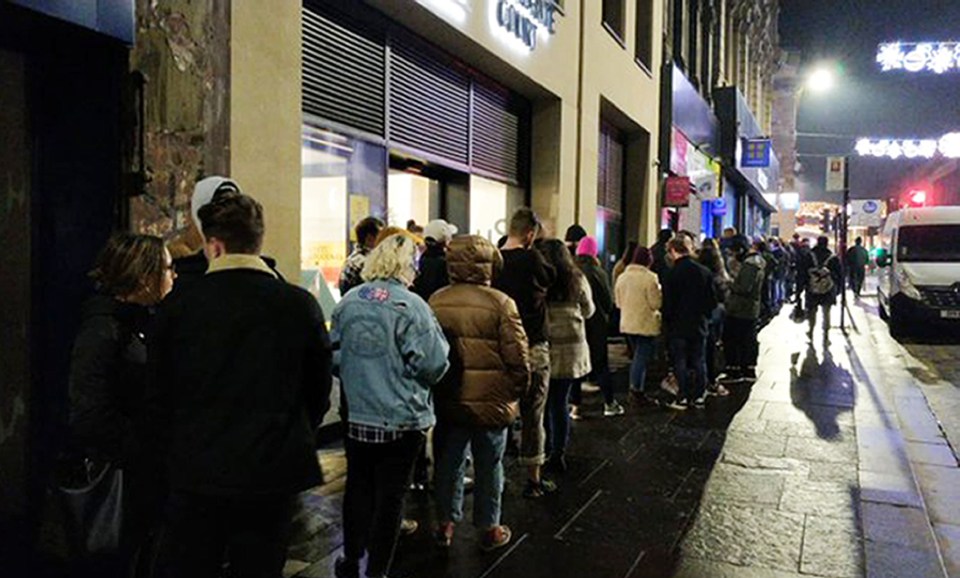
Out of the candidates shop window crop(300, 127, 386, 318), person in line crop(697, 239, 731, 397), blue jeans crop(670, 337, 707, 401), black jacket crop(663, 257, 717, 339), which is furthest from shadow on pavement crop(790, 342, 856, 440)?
shop window crop(300, 127, 386, 318)

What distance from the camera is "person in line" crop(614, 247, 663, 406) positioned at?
27.3ft

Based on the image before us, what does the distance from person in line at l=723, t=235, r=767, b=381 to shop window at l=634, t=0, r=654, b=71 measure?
697 cm

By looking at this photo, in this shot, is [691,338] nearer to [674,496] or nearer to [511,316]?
[674,496]

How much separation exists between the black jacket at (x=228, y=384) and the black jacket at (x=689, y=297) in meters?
6.02

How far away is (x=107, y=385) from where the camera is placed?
293cm

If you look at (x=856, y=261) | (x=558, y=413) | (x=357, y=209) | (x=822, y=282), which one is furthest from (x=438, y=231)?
(x=856, y=261)

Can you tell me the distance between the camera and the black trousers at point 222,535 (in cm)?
271

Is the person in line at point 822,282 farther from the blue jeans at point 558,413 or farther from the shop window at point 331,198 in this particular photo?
the blue jeans at point 558,413

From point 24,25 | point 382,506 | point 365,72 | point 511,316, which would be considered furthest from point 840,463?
point 24,25

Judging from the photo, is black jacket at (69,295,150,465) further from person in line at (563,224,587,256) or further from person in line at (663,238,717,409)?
person in line at (663,238,717,409)

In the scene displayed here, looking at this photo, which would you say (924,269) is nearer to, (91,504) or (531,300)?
(531,300)

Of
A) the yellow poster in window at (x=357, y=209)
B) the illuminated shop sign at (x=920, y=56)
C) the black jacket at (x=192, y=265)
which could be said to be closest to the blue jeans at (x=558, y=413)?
the yellow poster in window at (x=357, y=209)

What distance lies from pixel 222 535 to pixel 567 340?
3.53 metres

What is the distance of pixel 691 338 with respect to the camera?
8297 mm
